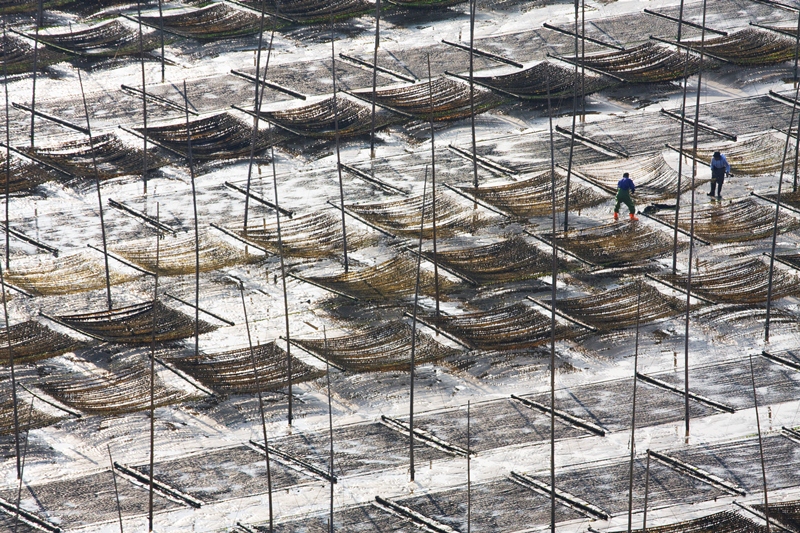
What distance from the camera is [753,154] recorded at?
113 feet

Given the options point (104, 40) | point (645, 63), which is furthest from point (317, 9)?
A: point (645, 63)

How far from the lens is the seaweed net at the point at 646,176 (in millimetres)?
32844

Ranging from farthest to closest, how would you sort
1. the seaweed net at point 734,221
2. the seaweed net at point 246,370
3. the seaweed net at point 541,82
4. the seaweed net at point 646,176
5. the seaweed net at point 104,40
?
1. the seaweed net at point 104,40
2. the seaweed net at point 541,82
3. the seaweed net at point 646,176
4. the seaweed net at point 734,221
5. the seaweed net at point 246,370

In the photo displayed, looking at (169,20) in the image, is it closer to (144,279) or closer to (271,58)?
(271,58)

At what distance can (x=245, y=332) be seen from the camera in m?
28.4

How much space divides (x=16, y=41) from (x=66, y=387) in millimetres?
19919

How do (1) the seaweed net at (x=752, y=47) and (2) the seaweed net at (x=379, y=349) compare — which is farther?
(1) the seaweed net at (x=752, y=47)

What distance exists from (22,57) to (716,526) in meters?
27.9

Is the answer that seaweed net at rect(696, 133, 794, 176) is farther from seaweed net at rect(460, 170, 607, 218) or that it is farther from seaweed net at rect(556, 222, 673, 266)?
seaweed net at rect(556, 222, 673, 266)

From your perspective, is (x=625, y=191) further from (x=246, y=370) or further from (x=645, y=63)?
(x=246, y=370)

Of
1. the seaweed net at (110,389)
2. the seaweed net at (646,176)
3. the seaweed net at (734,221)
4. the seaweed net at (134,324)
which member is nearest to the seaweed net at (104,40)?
the seaweed net at (646,176)

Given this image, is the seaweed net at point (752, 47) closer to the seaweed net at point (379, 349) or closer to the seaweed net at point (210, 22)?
the seaweed net at point (210, 22)

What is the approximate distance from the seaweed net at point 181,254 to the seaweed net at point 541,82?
10.4 meters

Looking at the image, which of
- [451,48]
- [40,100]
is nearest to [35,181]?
[40,100]
